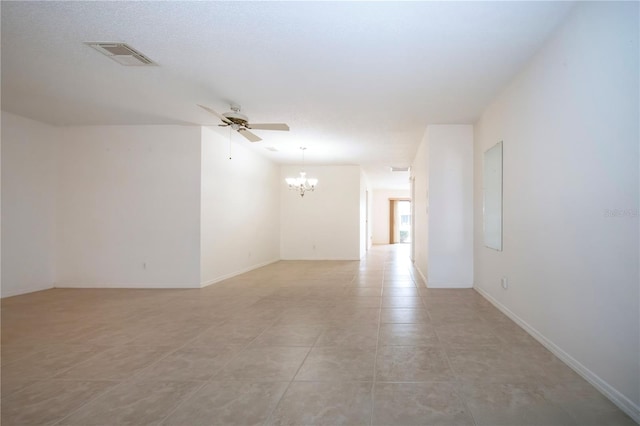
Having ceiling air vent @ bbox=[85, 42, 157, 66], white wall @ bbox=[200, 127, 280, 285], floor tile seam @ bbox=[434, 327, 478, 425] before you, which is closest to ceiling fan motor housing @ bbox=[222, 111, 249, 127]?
ceiling air vent @ bbox=[85, 42, 157, 66]

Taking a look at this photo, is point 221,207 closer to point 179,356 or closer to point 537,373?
point 179,356

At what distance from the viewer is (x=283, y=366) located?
2547 mm

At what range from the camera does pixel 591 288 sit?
88.4 inches

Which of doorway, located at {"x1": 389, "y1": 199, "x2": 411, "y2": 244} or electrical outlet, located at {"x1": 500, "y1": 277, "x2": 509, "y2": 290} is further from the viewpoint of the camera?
doorway, located at {"x1": 389, "y1": 199, "x2": 411, "y2": 244}

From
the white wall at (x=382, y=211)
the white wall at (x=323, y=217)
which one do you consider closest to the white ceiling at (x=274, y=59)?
the white wall at (x=323, y=217)

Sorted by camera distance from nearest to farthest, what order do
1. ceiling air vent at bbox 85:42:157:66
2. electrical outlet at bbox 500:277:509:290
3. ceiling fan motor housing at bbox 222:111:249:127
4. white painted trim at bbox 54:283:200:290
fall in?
1. ceiling air vent at bbox 85:42:157:66
2. electrical outlet at bbox 500:277:509:290
3. ceiling fan motor housing at bbox 222:111:249:127
4. white painted trim at bbox 54:283:200:290

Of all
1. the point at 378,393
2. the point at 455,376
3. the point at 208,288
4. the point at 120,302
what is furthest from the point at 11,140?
the point at 455,376

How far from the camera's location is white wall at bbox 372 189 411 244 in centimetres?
1584

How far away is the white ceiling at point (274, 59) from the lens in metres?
2.55

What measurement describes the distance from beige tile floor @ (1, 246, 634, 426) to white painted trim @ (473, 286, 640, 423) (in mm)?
52

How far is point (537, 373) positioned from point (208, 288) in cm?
455

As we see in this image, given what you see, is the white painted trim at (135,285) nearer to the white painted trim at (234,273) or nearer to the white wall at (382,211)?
the white painted trim at (234,273)

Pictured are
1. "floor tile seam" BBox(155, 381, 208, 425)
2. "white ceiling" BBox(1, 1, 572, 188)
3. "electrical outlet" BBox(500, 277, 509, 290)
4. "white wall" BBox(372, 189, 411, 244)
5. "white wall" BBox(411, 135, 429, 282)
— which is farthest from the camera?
"white wall" BBox(372, 189, 411, 244)

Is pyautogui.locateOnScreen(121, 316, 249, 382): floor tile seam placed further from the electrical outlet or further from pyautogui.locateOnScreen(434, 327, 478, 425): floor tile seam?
the electrical outlet
